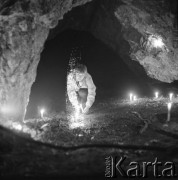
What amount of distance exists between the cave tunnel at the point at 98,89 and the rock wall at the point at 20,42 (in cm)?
3

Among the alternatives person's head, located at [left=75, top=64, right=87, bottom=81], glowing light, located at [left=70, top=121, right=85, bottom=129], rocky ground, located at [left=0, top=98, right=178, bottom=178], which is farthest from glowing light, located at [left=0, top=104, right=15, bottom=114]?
person's head, located at [left=75, top=64, right=87, bottom=81]

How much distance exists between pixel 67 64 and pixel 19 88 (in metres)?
6.69

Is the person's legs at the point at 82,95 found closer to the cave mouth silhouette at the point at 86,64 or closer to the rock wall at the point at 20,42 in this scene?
the rock wall at the point at 20,42

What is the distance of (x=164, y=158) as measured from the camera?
5109 millimetres

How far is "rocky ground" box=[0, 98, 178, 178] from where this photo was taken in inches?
187

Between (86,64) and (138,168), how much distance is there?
10358 mm

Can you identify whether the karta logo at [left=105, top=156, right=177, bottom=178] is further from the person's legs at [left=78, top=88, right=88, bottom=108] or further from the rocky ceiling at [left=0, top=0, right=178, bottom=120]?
the person's legs at [left=78, top=88, right=88, bottom=108]

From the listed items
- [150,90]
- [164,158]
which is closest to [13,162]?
[164,158]

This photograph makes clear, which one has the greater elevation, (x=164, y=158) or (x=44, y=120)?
(x=44, y=120)

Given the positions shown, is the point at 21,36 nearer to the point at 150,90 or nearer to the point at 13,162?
the point at 13,162

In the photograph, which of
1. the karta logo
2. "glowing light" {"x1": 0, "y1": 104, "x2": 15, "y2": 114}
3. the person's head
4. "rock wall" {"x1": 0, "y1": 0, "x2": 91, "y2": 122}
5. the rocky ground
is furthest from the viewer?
the person's head

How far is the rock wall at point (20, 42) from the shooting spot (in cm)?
723

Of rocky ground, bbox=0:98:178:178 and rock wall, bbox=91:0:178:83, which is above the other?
rock wall, bbox=91:0:178:83

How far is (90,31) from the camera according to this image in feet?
45.1
